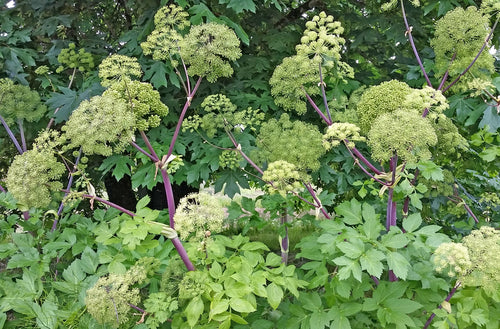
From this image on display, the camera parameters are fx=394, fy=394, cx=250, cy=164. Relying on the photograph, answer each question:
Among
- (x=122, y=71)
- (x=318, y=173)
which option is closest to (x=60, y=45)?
(x=122, y=71)

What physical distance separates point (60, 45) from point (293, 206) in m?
3.67

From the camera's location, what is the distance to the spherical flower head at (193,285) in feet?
6.68

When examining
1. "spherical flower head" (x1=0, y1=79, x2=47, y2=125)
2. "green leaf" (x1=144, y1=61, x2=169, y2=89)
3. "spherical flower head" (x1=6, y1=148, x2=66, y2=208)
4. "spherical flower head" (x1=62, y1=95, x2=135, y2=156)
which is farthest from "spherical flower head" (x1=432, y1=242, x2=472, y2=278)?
"spherical flower head" (x1=0, y1=79, x2=47, y2=125)

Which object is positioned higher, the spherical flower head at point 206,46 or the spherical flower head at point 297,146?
the spherical flower head at point 206,46

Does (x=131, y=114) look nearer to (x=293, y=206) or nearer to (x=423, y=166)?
(x=293, y=206)

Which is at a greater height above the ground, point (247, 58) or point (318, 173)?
point (247, 58)

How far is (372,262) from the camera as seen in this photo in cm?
200

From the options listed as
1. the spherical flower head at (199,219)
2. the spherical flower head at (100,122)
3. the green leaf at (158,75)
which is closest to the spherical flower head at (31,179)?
the spherical flower head at (100,122)

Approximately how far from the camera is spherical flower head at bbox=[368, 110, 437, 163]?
203cm

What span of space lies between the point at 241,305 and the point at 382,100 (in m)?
1.43

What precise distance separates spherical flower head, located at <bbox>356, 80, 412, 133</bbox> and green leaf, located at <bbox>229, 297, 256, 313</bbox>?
128 centimetres

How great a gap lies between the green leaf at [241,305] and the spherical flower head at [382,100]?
1.28 metres

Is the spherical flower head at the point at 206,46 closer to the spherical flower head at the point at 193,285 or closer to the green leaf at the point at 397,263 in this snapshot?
the spherical flower head at the point at 193,285

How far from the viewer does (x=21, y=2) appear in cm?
507
